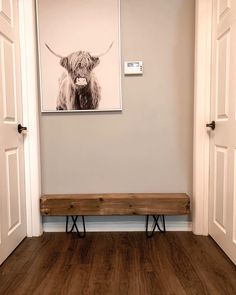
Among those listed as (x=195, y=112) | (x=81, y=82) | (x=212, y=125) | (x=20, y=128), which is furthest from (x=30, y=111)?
(x=212, y=125)

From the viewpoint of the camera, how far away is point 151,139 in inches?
88.5

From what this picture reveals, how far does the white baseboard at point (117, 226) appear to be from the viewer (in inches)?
89.5

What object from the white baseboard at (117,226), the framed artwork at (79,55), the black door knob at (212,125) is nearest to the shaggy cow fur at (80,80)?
the framed artwork at (79,55)

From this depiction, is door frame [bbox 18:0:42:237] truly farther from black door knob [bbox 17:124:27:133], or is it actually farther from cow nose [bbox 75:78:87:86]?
cow nose [bbox 75:78:87:86]

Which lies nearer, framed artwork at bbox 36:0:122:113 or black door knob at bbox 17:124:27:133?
black door knob at bbox 17:124:27:133

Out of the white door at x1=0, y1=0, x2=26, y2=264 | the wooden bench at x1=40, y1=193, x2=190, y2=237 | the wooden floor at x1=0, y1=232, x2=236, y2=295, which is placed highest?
the white door at x1=0, y1=0, x2=26, y2=264

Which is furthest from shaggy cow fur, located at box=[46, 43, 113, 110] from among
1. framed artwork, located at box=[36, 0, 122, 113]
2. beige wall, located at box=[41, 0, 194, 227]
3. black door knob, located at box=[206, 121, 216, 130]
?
black door knob, located at box=[206, 121, 216, 130]

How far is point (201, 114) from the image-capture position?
211cm

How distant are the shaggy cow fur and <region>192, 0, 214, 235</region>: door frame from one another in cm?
83

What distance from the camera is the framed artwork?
2.15 metres

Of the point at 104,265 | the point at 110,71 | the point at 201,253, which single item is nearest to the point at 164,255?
the point at 201,253

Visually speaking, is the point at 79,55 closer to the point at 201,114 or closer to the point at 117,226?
the point at 201,114

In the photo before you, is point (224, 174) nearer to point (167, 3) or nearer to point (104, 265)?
point (104, 265)

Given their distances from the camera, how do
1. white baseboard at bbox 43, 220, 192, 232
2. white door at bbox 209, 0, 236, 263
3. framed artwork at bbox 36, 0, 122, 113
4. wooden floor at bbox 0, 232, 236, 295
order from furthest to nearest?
white baseboard at bbox 43, 220, 192, 232 → framed artwork at bbox 36, 0, 122, 113 → white door at bbox 209, 0, 236, 263 → wooden floor at bbox 0, 232, 236, 295
